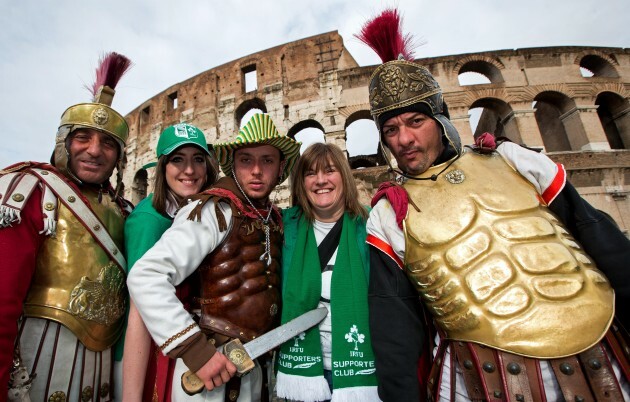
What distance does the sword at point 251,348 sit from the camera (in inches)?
59.7

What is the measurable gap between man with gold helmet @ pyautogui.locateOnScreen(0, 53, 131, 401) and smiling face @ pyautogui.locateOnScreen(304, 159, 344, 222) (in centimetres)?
151

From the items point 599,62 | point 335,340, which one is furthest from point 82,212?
point 599,62

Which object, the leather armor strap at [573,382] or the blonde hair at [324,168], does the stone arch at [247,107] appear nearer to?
the blonde hair at [324,168]

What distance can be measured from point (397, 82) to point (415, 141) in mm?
454

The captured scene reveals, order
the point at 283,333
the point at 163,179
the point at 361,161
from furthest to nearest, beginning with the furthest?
the point at 361,161 < the point at 163,179 < the point at 283,333

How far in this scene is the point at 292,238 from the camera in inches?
95.1

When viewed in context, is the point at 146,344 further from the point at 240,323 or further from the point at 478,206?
the point at 478,206

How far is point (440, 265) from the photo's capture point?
1.64 m

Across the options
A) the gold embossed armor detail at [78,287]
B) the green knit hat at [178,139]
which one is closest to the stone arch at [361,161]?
the green knit hat at [178,139]

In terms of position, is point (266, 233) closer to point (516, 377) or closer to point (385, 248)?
point (385, 248)

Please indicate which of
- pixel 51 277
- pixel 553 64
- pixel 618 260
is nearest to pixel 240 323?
pixel 51 277

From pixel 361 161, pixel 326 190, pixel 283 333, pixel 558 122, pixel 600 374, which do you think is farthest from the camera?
pixel 361 161

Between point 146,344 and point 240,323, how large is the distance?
59 centimetres

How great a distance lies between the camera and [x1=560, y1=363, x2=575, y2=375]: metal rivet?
1.33 metres
